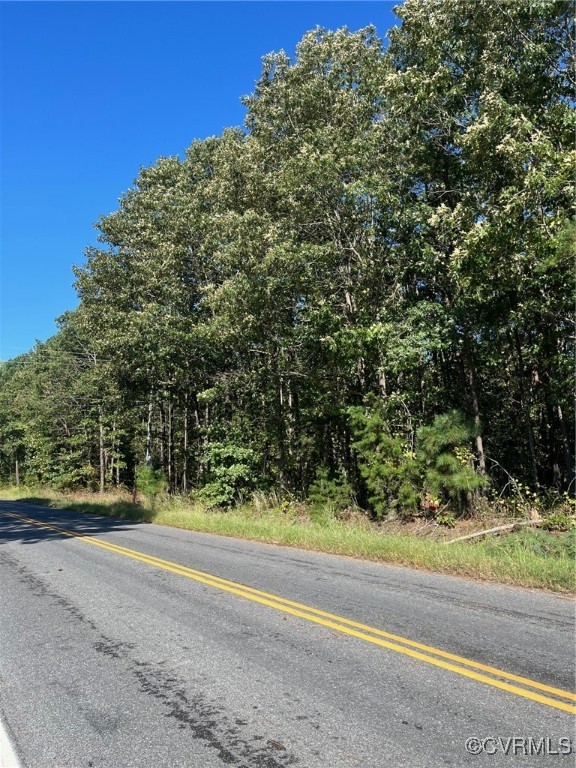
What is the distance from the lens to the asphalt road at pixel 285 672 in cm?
330

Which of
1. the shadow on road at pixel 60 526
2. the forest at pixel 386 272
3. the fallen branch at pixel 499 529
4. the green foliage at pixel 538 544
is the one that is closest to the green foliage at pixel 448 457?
the forest at pixel 386 272

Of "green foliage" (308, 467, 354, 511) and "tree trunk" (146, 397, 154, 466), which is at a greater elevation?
"tree trunk" (146, 397, 154, 466)

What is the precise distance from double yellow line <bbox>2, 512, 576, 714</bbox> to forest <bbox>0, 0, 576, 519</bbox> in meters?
6.69

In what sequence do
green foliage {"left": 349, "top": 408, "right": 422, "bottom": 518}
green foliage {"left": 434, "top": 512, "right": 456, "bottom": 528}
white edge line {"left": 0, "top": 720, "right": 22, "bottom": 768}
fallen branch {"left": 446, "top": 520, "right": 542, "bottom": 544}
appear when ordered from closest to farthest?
1. white edge line {"left": 0, "top": 720, "right": 22, "bottom": 768}
2. fallen branch {"left": 446, "top": 520, "right": 542, "bottom": 544}
3. green foliage {"left": 434, "top": 512, "right": 456, "bottom": 528}
4. green foliage {"left": 349, "top": 408, "right": 422, "bottom": 518}

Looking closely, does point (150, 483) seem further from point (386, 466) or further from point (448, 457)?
point (448, 457)

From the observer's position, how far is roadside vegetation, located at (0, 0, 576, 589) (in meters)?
10.8

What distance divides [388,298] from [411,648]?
38.6 ft

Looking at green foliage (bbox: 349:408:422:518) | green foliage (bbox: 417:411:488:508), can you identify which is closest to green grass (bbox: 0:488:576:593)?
green foliage (bbox: 349:408:422:518)

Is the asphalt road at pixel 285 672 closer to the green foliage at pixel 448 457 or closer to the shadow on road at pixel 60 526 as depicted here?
the green foliage at pixel 448 457

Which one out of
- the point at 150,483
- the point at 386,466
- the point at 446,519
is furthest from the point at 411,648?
the point at 150,483

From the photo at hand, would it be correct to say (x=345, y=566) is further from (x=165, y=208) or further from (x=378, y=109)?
(x=165, y=208)

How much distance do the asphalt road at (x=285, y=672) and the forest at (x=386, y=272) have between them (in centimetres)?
660

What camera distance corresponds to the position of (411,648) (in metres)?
4.92

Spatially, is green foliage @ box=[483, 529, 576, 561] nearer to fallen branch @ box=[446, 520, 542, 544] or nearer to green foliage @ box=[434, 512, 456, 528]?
fallen branch @ box=[446, 520, 542, 544]
